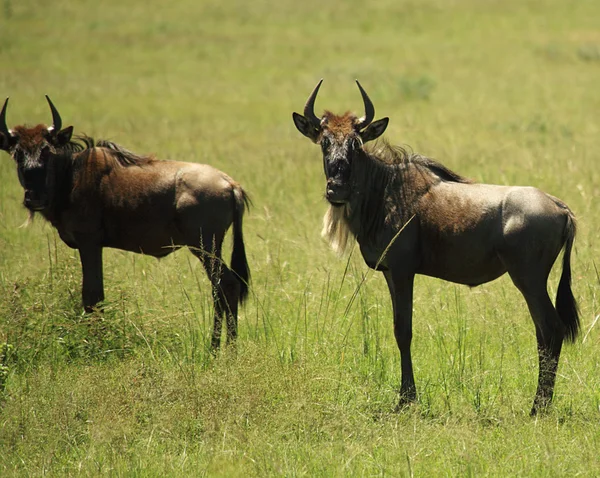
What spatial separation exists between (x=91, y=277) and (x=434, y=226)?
3.13m

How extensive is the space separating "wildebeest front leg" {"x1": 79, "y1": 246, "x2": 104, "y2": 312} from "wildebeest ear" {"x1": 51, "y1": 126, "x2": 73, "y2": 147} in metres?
0.97

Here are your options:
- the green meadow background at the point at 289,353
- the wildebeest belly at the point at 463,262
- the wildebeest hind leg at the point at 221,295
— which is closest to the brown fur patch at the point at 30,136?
the green meadow background at the point at 289,353

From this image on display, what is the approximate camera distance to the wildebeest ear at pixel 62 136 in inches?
327

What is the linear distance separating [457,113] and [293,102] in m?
4.32

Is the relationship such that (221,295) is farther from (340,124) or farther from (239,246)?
(340,124)

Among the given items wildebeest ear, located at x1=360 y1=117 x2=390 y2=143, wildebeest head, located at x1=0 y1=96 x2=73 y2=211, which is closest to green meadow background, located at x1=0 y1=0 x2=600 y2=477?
wildebeest head, located at x1=0 y1=96 x2=73 y2=211

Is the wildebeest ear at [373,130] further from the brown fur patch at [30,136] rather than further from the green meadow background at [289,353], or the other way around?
the brown fur patch at [30,136]

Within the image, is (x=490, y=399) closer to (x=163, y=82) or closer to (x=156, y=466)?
(x=156, y=466)

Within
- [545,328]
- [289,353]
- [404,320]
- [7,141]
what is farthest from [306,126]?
[7,141]

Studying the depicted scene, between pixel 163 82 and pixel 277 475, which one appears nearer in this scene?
pixel 277 475

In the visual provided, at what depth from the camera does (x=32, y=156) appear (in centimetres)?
811

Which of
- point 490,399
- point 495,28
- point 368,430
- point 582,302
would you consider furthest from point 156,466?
point 495,28

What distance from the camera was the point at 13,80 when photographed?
81.9ft

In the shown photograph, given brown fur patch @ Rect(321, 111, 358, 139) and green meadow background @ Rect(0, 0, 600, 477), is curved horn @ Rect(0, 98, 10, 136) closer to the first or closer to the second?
green meadow background @ Rect(0, 0, 600, 477)
